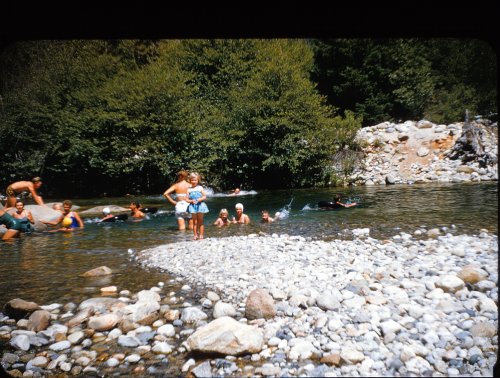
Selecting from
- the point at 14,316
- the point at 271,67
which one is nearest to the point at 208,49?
the point at 271,67

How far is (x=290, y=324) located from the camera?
4.00 metres

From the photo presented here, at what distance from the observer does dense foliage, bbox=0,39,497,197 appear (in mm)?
24109

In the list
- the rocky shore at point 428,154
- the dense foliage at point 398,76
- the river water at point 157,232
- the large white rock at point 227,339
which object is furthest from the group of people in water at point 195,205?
the dense foliage at point 398,76

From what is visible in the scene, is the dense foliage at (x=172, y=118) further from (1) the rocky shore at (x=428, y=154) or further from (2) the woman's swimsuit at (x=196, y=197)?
(2) the woman's swimsuit at (x=196, y=197)

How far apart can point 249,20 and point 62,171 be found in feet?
91.6

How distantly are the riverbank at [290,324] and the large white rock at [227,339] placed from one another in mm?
11

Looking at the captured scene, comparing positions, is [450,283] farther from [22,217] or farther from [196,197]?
[22,217]

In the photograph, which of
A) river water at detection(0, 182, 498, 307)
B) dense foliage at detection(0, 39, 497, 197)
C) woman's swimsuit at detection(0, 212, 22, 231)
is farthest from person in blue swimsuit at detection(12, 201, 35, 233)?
dense foliage at detection(0, 39, 497, 197)

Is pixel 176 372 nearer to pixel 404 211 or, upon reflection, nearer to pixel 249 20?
pixel 249 20

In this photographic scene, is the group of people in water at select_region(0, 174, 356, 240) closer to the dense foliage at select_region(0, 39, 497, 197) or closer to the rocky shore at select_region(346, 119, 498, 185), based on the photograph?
the dense foliage at select_region(0, 39, 497, 197)

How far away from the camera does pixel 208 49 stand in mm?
30047

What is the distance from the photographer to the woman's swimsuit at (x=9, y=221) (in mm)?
10961

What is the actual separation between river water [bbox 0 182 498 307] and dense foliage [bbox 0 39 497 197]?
8.61 metres

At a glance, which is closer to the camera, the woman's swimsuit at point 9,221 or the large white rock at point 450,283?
the large white rock at point 450,283
